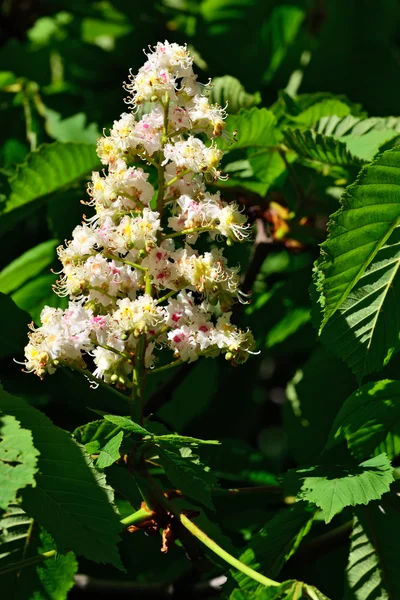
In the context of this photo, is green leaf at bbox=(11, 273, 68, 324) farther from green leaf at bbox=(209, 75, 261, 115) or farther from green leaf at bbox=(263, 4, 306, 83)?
green leaf at bbox=(263, 4, 306, 83)

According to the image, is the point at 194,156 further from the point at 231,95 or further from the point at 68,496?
the point at 231,95

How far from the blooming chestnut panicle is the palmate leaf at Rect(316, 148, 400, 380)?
0.15 meters

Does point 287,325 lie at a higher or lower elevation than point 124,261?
lower

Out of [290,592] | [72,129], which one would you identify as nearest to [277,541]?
[290,592]

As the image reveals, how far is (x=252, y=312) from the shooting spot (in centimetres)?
208

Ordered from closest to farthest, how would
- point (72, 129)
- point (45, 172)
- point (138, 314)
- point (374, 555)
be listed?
point (138, 314)
point (374, 555)
point (45, 172)
point (72, 129)

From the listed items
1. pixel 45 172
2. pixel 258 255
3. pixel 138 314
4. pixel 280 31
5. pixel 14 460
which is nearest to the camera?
pixel 14 460

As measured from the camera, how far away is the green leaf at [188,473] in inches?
49.2

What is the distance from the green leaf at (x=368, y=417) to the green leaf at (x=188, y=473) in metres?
0.29

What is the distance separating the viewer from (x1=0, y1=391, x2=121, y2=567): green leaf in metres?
1.17

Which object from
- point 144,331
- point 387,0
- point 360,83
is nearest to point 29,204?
point 144,331

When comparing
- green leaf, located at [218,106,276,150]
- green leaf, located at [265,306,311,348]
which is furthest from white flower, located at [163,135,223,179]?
green leaf, located at [265,306,311,348]

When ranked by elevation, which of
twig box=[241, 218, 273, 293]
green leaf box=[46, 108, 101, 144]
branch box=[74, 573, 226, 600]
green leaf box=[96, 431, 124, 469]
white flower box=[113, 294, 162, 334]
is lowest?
branch box=[74, 573, 226, 600]

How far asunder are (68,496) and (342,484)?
1.37ft
